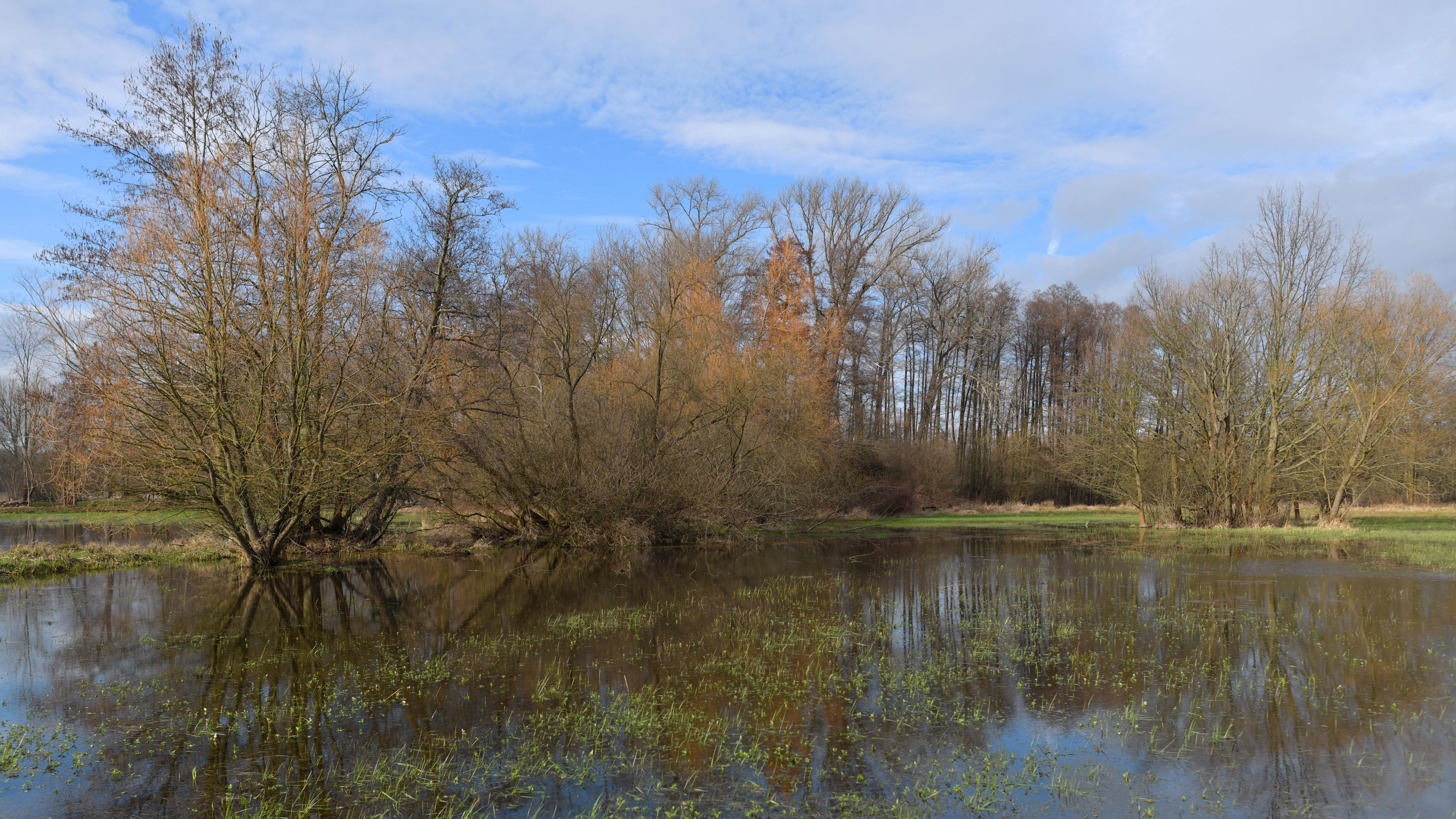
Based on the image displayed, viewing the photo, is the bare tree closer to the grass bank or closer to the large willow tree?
the large willow tree

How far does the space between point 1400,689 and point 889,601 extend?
711cm

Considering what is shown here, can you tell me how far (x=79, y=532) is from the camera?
27391 mm

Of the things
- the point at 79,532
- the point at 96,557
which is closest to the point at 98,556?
the point at 96,557

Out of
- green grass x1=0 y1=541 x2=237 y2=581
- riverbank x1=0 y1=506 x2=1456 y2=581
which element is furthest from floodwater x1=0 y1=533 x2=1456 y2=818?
riverbank x1=0 y1=506 x2=1456 y2=581

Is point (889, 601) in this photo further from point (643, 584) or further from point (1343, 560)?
point (1343, 560)

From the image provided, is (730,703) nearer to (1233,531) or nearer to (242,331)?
(242,331)

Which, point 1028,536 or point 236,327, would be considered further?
point 1028,536

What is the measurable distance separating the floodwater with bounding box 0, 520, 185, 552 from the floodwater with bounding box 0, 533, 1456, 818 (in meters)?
8.35

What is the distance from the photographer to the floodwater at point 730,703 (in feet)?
18.8

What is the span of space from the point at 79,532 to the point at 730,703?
2909 cm

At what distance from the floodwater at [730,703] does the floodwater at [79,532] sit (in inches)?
329

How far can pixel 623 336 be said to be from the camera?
34.3 meters

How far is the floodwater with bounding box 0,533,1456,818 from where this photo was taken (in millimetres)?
5734

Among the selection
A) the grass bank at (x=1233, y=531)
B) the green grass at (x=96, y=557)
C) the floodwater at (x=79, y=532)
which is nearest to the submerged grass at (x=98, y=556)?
the green grass at (x=96, y=557)
